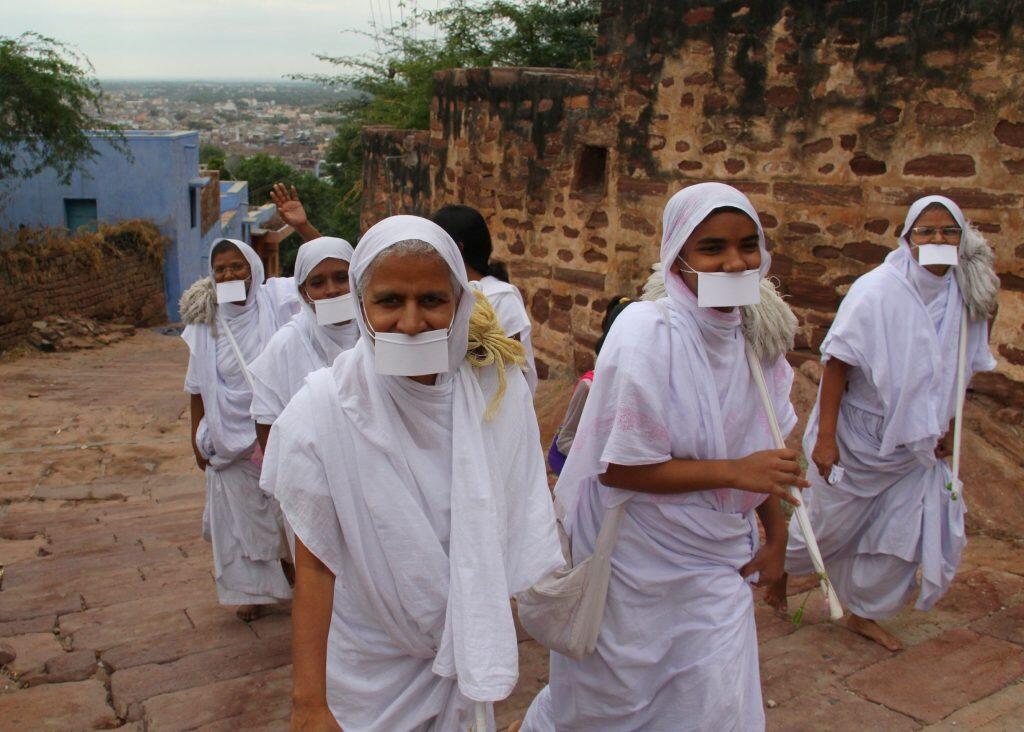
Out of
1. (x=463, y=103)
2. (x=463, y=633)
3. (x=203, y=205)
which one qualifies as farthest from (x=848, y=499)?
(x=203, y=205)

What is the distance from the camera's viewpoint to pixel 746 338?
288 cm

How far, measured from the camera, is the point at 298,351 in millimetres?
3971

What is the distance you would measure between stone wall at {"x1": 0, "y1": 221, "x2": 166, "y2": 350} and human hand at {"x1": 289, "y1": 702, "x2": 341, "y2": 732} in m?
16.1

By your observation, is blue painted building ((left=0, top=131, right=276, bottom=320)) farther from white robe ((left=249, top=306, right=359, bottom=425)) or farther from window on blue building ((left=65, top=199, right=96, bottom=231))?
white robe ((left=249, top=306, right=359, bottom=425))

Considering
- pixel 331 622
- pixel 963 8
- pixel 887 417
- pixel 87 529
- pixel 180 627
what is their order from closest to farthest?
pixel 331 622, pixel 887 417, pixel 180 627, pixel 963 8, pixel 87 529

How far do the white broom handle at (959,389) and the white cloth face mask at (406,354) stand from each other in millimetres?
2628

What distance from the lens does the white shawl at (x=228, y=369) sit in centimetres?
455

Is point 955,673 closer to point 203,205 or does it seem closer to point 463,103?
point 463,103

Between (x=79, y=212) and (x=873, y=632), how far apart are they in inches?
846

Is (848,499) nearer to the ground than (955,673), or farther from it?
farther from it

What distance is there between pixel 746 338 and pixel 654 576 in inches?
28.5

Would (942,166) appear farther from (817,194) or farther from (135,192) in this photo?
(135,192)

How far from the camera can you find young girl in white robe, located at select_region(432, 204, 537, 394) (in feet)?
13.1

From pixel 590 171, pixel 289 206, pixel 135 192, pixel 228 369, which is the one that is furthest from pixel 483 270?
A: pixel 135 192
